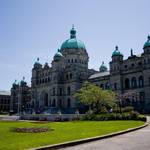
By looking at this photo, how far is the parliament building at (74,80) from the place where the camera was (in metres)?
82.6

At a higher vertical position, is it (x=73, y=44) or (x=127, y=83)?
(x=73, y=44)

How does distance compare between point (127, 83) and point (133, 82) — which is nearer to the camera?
point (133, 82)

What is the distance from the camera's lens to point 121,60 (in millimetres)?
90062

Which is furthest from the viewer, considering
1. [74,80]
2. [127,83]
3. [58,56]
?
[58,56]

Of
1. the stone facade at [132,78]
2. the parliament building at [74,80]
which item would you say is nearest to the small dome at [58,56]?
the parliament building at [74,80]

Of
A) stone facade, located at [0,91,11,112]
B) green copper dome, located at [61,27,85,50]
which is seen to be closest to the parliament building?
green copper dome, located at [61,27,85,50]

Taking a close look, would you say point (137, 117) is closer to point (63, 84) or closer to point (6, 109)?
point (63, 84)

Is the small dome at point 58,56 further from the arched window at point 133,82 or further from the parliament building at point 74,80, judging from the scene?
the arched window at point 133,82

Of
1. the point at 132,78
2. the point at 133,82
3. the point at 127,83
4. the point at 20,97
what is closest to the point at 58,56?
the point at 127,83

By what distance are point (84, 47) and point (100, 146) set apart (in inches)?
3938

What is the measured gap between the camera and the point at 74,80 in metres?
103

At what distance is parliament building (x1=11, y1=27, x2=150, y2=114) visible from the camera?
8262 cm

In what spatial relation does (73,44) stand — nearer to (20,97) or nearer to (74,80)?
(74,80)

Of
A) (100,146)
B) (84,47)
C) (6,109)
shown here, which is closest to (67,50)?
(84,47)
